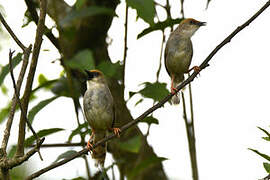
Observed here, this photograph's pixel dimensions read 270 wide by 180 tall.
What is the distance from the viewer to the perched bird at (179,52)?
4.41 m

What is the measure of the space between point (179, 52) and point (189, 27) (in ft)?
1.48

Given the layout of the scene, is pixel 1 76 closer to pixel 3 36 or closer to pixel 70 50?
pixel 3 36

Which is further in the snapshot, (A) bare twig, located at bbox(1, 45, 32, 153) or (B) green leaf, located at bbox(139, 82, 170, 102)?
(B) green leaf, located at bbox(139, 82, 170, 102)

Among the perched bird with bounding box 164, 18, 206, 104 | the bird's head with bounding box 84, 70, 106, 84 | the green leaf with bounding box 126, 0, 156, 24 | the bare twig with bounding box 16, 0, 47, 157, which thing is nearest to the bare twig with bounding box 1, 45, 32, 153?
the bare twig with bounding box 16, 0, 47, 157

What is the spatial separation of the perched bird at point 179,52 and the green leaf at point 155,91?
22.1 inches

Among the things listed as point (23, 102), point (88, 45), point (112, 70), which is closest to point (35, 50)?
point (23, 102)

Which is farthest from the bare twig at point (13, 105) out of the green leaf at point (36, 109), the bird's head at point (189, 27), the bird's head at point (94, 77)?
the bird's head at point (189, 27)

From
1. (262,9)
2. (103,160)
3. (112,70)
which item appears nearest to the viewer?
(262,9)

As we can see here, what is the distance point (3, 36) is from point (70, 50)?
1394 millimetres

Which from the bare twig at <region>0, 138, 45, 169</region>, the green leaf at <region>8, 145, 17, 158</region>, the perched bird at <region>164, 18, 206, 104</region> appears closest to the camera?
the bare twig at <region>0, 138, 45, 169</region>

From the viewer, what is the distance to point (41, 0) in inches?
103

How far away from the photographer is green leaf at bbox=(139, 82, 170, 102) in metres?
3.63

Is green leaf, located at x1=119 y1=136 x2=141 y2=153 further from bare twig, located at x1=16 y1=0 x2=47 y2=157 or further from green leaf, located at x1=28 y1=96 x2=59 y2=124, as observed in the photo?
bare twig, located at x1=16 y1=0 x2=47 y2=157

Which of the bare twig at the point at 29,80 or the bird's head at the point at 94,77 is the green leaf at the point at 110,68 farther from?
the bare twig at the point at 29,80
